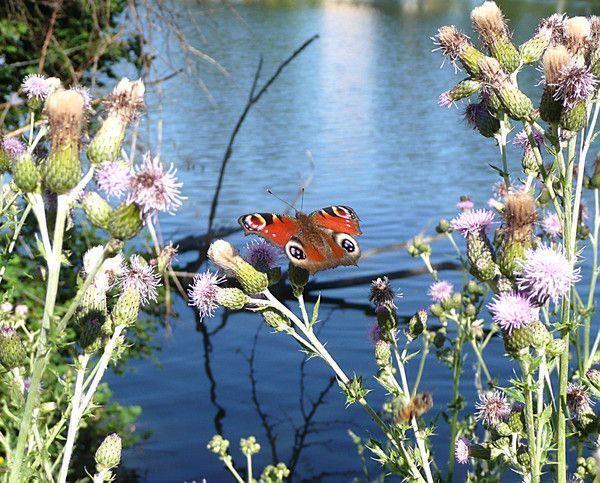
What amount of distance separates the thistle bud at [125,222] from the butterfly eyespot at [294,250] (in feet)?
1.93

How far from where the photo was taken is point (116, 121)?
7.97 ft

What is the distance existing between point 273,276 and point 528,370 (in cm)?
79

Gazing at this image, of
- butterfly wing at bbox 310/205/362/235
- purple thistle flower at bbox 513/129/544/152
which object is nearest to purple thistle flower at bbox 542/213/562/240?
purple thistle flower at bbox 513/129/544/152

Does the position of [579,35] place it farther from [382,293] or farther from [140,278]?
[140,278]

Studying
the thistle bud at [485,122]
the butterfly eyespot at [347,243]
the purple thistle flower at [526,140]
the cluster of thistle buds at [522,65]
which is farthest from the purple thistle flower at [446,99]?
the butterfly eyespot at [347,243]

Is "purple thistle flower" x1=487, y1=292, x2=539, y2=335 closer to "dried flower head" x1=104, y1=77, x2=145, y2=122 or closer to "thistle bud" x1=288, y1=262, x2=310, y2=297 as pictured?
"thistle bud" x1=288, y1=262, x2=310, y2=297

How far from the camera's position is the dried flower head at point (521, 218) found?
2.54 metres

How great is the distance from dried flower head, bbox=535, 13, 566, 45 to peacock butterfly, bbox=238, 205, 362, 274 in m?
0.86

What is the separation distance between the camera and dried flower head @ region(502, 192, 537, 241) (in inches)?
99.8

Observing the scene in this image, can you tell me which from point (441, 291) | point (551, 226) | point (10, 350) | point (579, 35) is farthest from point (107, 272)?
point (551, 226)

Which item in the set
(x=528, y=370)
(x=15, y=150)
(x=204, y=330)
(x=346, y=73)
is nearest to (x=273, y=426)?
(x=204, y=330)

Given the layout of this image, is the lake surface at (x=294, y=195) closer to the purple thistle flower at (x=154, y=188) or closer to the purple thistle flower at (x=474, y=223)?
the purple thistle flower at (x=474, y=223)

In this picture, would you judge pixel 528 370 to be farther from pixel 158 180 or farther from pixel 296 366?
pixel 296 366

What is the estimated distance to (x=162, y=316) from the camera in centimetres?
975
